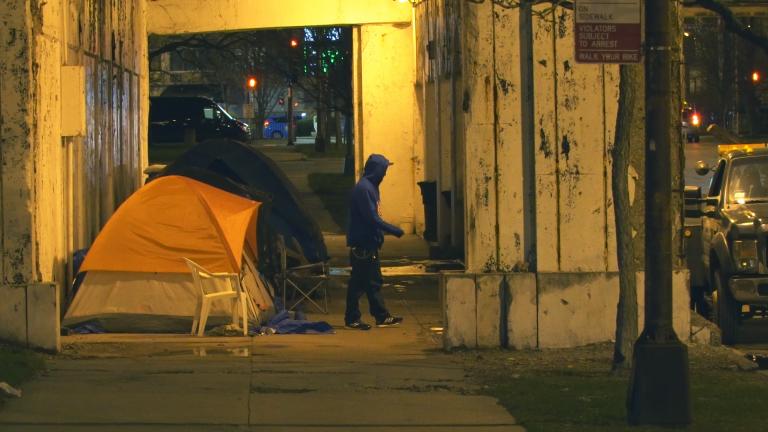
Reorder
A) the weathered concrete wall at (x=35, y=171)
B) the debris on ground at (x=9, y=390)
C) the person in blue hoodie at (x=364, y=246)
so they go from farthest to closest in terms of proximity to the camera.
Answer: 1. the person in blue hoodie at (x=364, y=246)
2. the weathered concrete wall at (x=35, y=171)
3. the debris on ground at (x=9, y=390)

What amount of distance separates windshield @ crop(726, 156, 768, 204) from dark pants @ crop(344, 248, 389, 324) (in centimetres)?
396

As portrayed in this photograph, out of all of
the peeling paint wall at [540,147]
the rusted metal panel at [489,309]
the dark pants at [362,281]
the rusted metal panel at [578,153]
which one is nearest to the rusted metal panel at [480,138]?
the peeling paint wall at [540,147]

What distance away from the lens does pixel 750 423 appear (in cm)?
802

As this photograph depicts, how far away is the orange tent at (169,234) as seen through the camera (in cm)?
1264

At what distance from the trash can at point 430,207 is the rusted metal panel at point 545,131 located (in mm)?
10131

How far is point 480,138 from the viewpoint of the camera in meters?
11.0

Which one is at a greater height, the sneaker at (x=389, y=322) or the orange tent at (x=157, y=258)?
the orange tent at (x=157, y=258)

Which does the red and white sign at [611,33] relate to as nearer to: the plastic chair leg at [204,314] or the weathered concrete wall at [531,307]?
the weathered concrete wall at [531,307]

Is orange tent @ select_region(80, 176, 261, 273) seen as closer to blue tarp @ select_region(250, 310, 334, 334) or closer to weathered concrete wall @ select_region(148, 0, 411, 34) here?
blue tarp @ select_region(250, 310, 334, 334)

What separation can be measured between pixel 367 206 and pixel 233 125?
104 ft

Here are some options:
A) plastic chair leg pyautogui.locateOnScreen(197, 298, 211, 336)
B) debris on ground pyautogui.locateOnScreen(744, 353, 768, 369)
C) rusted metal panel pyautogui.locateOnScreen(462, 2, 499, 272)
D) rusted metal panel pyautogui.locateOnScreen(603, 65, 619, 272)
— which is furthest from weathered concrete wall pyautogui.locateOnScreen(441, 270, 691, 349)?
plastic chair leg pyautogui.locateOnScreen(197, 298, 211, 336)

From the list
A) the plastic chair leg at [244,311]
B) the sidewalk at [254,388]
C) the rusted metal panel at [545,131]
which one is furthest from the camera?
the plastic chair leg at [244,311]

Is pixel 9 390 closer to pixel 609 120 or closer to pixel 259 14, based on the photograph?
pixel 609 120

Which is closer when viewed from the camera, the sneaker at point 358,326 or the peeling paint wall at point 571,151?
the peeling paint wall at point 571,151
